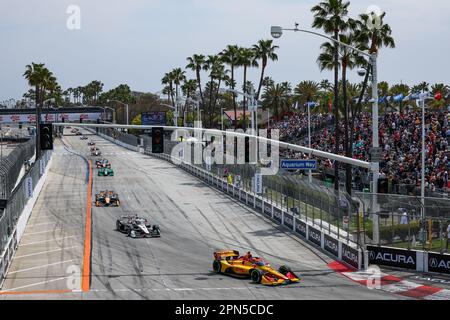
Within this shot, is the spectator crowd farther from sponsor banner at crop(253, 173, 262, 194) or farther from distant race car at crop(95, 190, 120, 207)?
distant race car at crop(95, 190, 120, 207)

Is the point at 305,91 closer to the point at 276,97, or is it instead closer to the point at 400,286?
the point at 276,97

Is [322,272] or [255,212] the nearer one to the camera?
[322,272]

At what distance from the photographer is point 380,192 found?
26172 millimetres

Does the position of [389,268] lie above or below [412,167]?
below

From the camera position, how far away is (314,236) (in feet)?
116

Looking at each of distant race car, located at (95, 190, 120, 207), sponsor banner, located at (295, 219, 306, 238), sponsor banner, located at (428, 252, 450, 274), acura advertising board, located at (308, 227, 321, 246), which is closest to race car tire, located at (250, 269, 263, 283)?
sponsor banner, located at (428, 252, 450, 274)

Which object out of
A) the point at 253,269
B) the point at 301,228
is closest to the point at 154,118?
the point at 301,228

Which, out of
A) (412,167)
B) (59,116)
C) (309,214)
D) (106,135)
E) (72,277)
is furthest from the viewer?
(59,116)

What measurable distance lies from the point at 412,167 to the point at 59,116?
5251 inches

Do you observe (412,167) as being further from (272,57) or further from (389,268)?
(272,57)

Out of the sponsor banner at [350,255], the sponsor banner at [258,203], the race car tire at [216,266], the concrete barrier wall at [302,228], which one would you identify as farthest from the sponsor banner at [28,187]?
the sponsor banner at [350,255]

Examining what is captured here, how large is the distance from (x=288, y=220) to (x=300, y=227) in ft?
7.45

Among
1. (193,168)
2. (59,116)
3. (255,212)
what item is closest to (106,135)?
(59,116)
